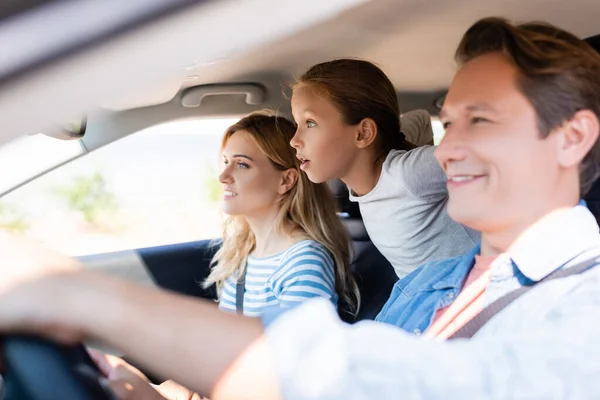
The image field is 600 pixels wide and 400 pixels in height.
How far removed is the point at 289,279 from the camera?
2.10 metres

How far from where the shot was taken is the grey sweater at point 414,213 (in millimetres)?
1954

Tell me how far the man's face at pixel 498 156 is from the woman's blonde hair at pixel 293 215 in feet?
3.41

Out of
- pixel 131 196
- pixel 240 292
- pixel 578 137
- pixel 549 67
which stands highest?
pixel 549 67

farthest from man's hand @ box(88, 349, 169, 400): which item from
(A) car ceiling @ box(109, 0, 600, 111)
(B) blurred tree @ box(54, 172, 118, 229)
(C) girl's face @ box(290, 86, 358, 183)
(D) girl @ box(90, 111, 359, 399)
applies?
(B) blurred tree @ box(54, 172, 118, 229)

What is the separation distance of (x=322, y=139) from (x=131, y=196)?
564 cm

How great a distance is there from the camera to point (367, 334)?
0.73 m

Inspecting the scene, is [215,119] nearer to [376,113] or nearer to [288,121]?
[288,121]

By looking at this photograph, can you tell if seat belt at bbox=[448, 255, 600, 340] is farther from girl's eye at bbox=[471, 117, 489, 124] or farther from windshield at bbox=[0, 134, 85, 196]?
windshield at bbox=[0, 134, 85, 196]

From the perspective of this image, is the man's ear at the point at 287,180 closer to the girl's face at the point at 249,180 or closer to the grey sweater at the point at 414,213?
the girl's face at the point at 249,180

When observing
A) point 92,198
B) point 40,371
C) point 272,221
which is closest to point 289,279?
point 272,221

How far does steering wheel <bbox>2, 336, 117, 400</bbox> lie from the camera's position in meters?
0.77

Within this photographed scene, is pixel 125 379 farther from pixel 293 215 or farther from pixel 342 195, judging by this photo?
pixel 342 195

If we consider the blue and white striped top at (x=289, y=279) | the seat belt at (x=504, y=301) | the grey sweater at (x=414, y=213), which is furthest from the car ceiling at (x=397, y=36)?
the seat belt at (x=504, y=301)

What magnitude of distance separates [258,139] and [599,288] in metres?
1.58
